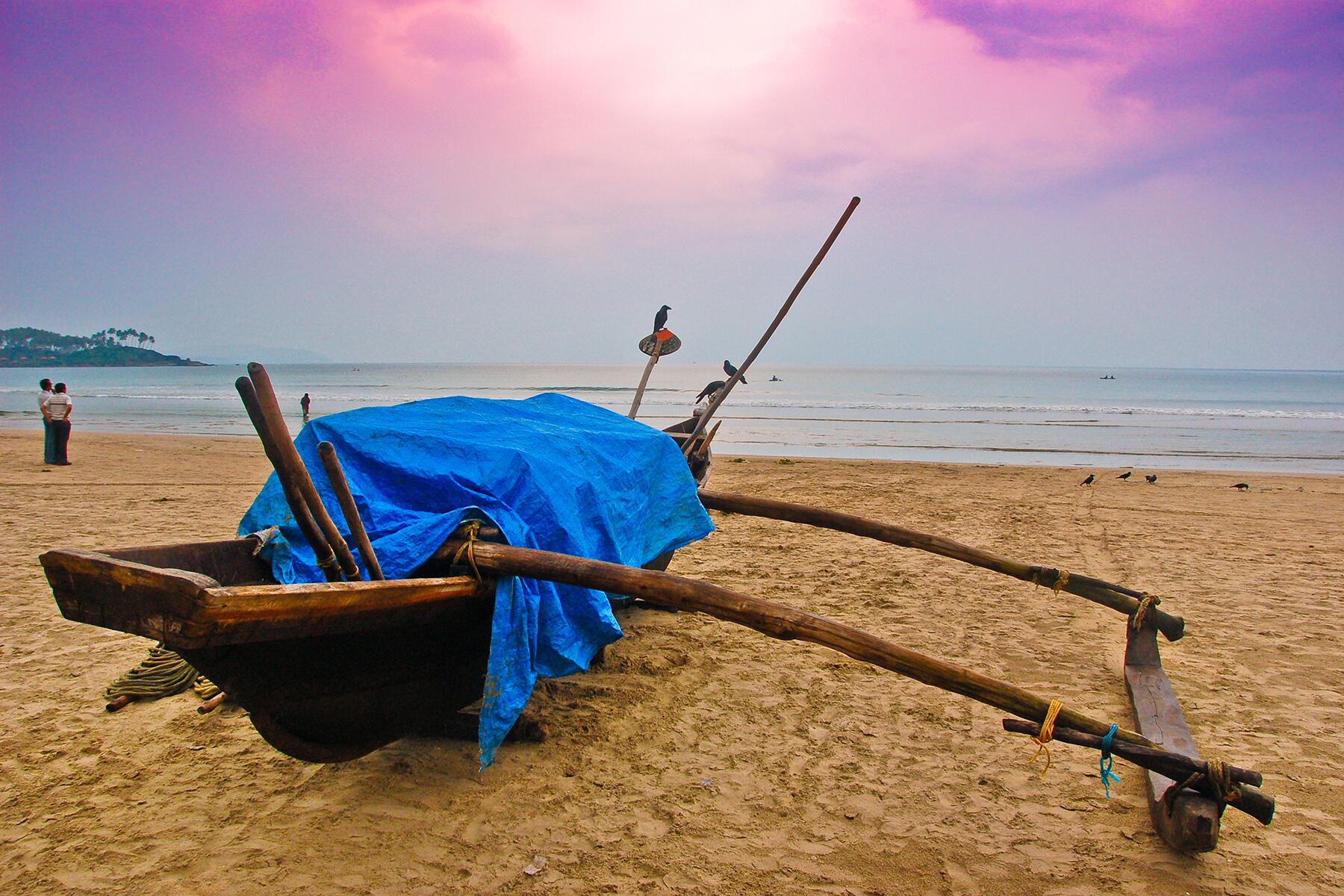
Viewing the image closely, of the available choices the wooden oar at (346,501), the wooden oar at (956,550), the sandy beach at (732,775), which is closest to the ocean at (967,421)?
the sandy beach at (732,775)

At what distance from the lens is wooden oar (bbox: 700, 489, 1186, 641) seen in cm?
426

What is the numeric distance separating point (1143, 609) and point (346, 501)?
4.06 metres

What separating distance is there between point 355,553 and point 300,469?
0.58 meters

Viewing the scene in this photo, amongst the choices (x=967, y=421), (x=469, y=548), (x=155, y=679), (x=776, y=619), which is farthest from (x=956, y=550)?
(x=967, y=421)

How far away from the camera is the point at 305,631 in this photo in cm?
214

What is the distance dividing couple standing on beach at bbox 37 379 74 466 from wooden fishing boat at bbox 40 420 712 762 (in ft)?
37.6

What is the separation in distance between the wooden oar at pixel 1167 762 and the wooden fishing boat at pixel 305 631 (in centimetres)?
199

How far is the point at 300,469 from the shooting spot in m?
2.35

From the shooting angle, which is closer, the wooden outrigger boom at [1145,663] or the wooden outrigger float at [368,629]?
the wooden outrigger float at [368,629]

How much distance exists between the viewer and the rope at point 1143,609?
4195mm

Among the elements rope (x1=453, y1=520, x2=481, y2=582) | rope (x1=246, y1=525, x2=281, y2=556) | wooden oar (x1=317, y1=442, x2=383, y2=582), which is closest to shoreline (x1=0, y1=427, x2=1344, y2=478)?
rope (x1=453, y1=520, x2=481, y2=582)

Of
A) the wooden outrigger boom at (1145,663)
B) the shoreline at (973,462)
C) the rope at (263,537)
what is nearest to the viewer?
the wooden outrigger boom at (1145,663)

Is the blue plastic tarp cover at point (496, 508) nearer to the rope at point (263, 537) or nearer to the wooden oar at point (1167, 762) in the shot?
the rope at point (263, 537)

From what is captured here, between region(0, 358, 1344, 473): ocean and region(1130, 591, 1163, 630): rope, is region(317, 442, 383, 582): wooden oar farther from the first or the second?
region(0, 358, 1344, 473): ocean
